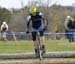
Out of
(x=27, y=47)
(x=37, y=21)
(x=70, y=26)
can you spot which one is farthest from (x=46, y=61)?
(x=70, y=26)

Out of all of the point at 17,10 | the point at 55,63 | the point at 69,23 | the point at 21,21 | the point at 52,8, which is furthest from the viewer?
the point at 17,10

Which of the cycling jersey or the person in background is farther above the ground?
the cycling jersey

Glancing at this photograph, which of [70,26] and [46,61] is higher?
[46,61]

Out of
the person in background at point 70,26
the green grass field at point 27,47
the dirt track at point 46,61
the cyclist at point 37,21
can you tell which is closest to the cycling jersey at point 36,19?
the cyclist at point 37,21

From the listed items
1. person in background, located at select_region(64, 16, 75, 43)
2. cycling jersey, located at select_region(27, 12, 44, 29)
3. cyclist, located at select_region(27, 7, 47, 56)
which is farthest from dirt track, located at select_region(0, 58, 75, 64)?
person in background, located at select_region(64, 16, 75, 43)

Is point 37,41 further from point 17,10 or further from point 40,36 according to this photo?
point 17,10

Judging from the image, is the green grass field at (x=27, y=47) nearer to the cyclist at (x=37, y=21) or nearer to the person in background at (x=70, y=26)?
the person in background at (x=70, y=26)

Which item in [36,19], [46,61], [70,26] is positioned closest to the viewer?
[46,61]

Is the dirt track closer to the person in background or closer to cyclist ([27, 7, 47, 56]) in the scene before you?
cyclist ([27, 7, 47, 56])

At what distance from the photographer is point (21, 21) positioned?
60.4m

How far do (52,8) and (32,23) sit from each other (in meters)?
52.3

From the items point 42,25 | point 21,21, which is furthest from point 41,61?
point 21,21

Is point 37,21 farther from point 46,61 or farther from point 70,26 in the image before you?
point 70,26

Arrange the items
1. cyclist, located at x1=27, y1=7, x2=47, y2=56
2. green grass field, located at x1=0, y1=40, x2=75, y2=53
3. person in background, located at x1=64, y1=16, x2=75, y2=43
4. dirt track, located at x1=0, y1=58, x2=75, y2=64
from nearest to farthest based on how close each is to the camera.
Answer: dirt track, located at x1=0, y1=58, x2=75, y2=64, cyclist, located at x1=27, y1=7, x2=47, y2=56, green grass field, located at x1=0, y1=40, x2=75, y2=53, person in background, located at x1=64, y1=16, x2=75, y2=43
